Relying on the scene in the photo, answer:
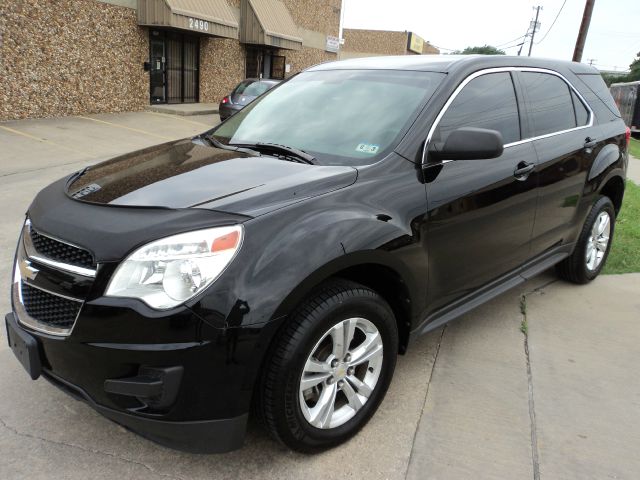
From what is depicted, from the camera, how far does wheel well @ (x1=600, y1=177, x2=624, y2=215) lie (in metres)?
4.77

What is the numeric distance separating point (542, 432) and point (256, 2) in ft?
74.5

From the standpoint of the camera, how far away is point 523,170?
11.3 feet

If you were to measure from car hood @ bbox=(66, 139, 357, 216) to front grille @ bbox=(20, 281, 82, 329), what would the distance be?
44 cm

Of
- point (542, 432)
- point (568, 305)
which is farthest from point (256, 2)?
point (542, 432)

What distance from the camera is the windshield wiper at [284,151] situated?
9.29 feet

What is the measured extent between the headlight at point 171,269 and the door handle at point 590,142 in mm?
3199

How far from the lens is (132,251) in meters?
2.06

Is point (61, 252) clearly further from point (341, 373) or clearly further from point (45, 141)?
point (45, 141)

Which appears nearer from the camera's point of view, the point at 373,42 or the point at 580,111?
the point at 580,111

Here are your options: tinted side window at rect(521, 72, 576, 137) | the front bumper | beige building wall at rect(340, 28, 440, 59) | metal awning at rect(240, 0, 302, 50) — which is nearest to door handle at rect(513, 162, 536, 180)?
tinted side window at rect(521, 72, 576, 137)

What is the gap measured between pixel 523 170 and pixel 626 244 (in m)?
3.40

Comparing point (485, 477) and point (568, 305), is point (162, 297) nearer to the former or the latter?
point (485, 477)

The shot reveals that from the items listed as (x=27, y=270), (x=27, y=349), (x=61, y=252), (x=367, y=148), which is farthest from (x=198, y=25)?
(x=27, y=349)

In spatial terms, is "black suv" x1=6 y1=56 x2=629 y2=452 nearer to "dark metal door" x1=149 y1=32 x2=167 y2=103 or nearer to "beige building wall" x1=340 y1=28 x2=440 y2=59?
A: "dark metal door" x1=149 y1=32 x2=167 y2=103
